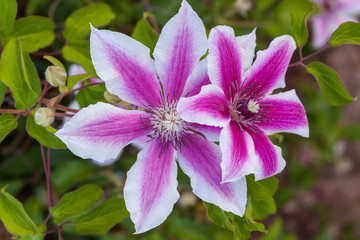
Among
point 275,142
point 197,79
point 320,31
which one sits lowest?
point 320,31

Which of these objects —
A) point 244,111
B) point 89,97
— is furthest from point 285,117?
point 89,97

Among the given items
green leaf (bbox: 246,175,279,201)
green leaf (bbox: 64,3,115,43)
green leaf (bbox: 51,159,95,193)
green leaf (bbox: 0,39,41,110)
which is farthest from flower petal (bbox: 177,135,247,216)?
green leaf (bbox: 51,159,95,193)

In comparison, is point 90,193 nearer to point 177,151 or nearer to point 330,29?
point 177,151

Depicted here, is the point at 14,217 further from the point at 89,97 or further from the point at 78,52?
the point at 78,52

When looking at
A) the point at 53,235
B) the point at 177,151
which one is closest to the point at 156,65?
the point at 177,151

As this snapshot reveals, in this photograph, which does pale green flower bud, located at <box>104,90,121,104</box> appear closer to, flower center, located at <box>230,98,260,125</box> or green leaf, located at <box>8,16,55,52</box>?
flower center, located at <box>230,98,260,125</box>
